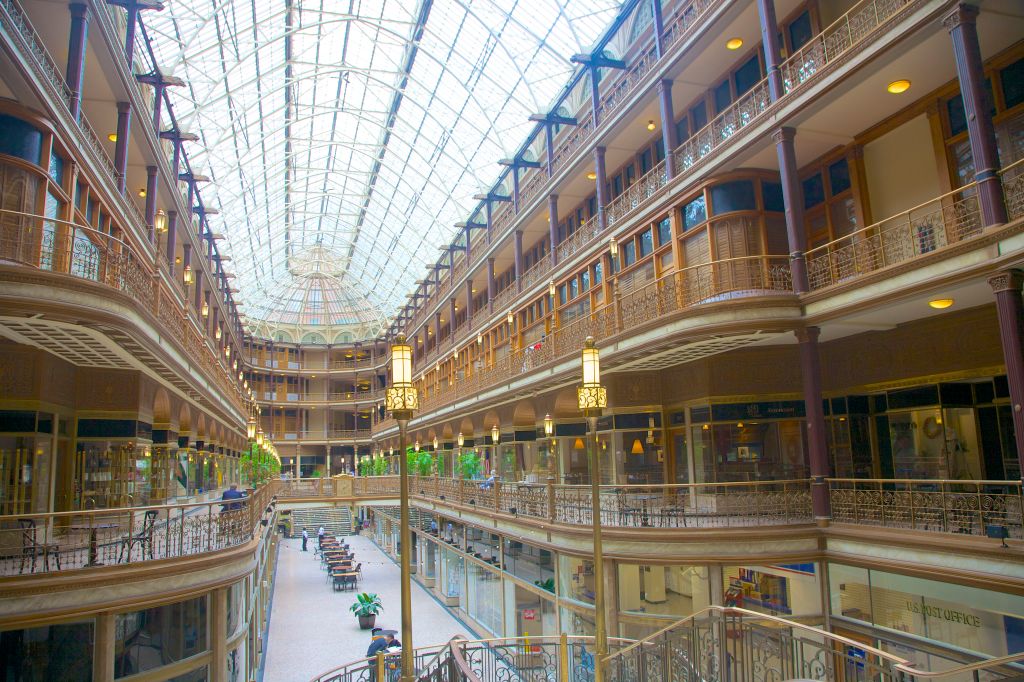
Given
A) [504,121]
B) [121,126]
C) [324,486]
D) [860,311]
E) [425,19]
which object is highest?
[425,19]

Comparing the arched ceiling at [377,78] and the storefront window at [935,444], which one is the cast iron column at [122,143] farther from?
the storefront window at [935,444]

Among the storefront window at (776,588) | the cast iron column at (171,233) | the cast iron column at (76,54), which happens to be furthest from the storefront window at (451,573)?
the cast iron column at (76,54)

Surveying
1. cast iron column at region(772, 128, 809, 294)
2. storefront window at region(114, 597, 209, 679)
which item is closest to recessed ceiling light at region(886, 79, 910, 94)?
cast iron column at region(772, 128, 809, 294)

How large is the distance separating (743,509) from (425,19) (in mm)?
28262

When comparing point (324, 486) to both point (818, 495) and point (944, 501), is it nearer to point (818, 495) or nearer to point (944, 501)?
point (818, 495)

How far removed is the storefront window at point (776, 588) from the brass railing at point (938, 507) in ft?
4.58

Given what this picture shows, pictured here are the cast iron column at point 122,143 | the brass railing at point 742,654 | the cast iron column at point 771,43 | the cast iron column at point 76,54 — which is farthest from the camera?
the cast iron column at point 122,143

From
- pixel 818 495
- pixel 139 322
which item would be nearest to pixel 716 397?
pixel 818 495

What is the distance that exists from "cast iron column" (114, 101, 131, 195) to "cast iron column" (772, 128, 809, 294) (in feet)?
52.2

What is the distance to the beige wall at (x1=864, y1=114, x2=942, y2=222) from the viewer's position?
14.1 meters

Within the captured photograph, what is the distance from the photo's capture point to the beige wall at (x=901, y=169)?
14094 millimetres

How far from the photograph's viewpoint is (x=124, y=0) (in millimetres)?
17688

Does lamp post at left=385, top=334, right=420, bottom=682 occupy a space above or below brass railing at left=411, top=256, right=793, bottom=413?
below

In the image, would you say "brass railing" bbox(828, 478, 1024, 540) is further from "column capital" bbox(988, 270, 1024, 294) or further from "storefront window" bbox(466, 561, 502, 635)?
"storefront window" bbox(466, 561, 502, 635)
